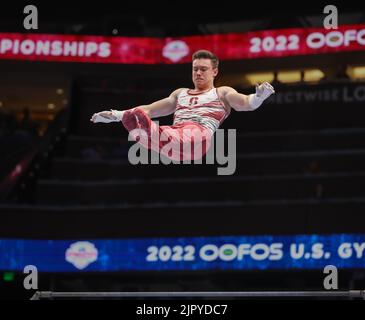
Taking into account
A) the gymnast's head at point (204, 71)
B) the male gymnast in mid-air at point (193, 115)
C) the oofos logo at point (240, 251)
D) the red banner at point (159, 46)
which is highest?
the red banner at point (159, 46)

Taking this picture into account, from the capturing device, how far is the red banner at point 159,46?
29016 millimetres

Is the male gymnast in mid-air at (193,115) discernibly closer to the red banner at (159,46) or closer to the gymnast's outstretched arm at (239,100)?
the gymnast's outstretched arm at (239,100)

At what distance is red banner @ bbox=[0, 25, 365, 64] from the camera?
2902 centimetres

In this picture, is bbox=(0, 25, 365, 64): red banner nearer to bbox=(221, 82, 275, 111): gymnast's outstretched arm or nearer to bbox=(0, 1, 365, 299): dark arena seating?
bbox=(0, 1, 365, 299): dark arena seating

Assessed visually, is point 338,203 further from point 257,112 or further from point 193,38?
point 193,38

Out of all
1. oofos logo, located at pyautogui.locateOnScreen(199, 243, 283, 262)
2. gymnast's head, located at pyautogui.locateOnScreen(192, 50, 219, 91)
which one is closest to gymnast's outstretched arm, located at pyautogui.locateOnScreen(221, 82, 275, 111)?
gymnast's head, located at pyautogui.locateOnScreen(192, 50, 219, 91)

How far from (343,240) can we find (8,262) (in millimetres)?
10011

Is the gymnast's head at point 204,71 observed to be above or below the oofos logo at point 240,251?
above

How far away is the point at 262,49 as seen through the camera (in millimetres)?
29531

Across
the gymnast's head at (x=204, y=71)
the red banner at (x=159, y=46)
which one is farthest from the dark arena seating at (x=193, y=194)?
the gymnast's head at (x=204, y=71)

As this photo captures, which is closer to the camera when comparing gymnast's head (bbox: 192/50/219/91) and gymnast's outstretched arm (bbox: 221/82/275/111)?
gymnast's outstretched arm (bbox: 221/82/275/111)

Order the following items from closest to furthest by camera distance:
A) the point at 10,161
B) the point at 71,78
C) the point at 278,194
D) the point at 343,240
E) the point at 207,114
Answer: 1. the point at 207,114
2. the point at 343,240
3. the point at 278,194
4. the point at 10,161
5. the point at 71,78
